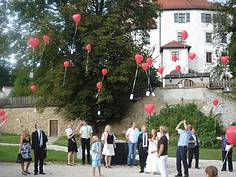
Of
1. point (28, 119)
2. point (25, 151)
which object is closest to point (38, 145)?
point (25, 151)

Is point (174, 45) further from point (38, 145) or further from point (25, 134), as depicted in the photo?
point (25, 134)

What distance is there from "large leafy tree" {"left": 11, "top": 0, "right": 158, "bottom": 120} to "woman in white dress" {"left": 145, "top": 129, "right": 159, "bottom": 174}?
1987cm

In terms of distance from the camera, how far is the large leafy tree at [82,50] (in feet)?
128

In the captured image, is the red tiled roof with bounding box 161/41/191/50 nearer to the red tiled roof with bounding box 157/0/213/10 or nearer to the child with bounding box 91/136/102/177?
the red tiled roof with bounding box 157/0/213/10

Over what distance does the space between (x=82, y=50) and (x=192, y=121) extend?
10.8 m

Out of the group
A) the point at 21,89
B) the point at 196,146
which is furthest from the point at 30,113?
the point at 196,146

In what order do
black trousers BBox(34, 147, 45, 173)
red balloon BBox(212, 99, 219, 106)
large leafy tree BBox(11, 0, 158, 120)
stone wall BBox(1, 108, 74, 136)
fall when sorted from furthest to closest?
stone wall BBox(1, 108, 74, 136)
red balloon BBox(212, 99, 219, 106)
large leafy tree BBox(11, 0, 158, 120)
black trousers BBox(34, 147, 45, 173)

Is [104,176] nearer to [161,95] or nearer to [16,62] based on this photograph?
[16,62]

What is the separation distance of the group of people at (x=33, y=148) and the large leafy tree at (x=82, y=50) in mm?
20914

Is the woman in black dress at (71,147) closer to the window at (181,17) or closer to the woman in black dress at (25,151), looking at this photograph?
the woman in black dress at (25,151)

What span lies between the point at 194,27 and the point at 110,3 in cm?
4130

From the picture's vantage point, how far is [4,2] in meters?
41.9

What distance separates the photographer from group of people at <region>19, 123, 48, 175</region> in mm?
17375

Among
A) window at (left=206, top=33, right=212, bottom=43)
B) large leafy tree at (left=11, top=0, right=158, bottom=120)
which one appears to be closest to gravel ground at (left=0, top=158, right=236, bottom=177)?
large leafy tree at (left=11, top=0, right=158, bottom=120)
